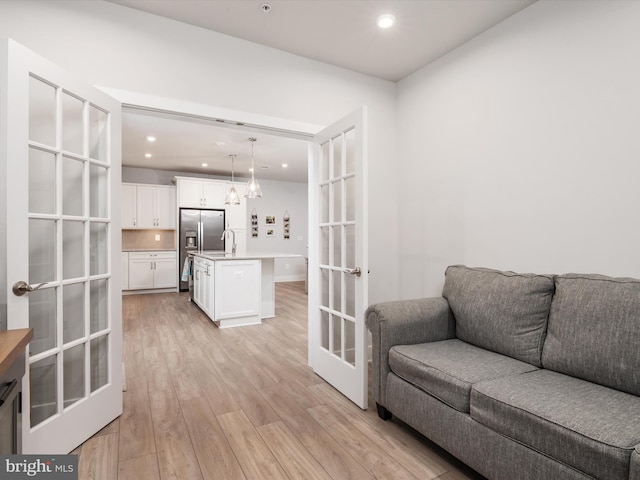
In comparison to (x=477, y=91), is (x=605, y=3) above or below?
above

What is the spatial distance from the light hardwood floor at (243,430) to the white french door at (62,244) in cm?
30

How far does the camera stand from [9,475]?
3.59ft

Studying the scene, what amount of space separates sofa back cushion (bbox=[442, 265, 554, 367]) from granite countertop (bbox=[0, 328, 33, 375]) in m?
2.23

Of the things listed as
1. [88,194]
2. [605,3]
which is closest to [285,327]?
[88,194]

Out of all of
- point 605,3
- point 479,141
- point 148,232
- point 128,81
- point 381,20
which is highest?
point 381,20

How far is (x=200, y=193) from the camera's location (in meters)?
7.30

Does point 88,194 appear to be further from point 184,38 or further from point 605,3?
point 605,3

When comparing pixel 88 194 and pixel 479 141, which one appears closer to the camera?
pixel 88 194

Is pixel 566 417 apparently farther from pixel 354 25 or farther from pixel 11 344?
pixel 354 25

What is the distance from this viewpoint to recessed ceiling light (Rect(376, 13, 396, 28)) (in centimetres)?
234

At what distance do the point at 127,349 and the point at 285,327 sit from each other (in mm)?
1783

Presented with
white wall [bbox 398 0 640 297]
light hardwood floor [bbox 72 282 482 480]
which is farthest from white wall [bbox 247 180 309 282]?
white wall [bbox 398 0 640 297]

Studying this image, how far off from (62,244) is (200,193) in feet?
18.7

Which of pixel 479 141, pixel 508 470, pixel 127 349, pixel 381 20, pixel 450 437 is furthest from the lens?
pixel 127 349
